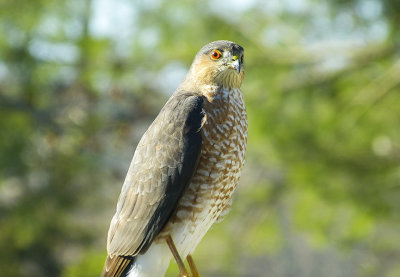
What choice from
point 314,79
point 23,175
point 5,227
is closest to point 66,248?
point 5,227

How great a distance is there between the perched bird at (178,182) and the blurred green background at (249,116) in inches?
165

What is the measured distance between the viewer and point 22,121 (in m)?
7.61

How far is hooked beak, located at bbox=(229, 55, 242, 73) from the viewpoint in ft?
9.03

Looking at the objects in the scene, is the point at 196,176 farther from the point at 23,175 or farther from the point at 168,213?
the point at 23,175

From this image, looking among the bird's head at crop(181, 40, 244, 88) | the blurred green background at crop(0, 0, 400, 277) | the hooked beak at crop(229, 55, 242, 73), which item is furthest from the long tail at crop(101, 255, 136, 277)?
the blurred green background at crop(0, 0, 400, 277)

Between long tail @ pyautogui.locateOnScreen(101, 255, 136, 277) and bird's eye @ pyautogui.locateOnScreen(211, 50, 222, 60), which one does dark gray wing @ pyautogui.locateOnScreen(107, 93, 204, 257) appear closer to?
long tail @ pyautogui.locateOnScreen(101, 255, 136, 277)

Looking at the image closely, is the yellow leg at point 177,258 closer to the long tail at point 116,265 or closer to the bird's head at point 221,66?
the long tail at point 116,265

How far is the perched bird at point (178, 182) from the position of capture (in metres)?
2.59

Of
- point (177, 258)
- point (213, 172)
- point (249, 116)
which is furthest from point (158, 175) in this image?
point (249, 116)

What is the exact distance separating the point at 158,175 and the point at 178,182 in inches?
4.3

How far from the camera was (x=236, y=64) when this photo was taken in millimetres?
2766

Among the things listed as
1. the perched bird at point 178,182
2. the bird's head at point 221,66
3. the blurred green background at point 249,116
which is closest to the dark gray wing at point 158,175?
the perched bird at point 178,182

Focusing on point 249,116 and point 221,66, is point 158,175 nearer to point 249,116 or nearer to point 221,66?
point 221,66

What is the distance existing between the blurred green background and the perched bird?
420 centimetres
